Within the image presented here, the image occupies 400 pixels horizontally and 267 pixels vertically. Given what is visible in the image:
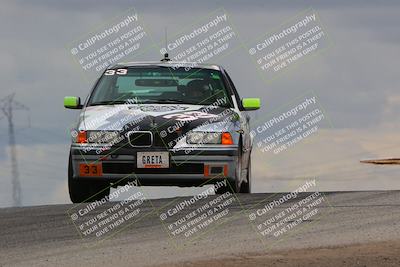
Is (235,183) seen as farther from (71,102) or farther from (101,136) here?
(71,102)

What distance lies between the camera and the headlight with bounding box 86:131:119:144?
48.2 feet

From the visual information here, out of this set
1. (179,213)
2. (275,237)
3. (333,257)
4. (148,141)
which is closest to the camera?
(333,257)

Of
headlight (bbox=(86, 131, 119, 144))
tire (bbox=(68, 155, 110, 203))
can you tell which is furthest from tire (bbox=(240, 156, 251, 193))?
headlight (bbox=(86, 131, 119, 144))

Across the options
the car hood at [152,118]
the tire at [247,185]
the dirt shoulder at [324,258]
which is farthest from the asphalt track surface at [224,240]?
the tire at [247,185]

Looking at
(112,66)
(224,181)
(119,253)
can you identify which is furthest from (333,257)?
(112,66)

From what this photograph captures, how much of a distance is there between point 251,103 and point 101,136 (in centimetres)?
241

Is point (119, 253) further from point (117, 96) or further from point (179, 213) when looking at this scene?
point (117, 96)

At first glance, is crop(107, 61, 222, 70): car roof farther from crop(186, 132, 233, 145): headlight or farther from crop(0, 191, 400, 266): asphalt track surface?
crop(0, 191, 400, 266): asphalt track surface

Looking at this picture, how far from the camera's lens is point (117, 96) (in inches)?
615

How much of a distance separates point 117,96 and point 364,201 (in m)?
3.76

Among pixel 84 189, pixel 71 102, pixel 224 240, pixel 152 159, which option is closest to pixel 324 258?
pixel 224 240

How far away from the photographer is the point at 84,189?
15.1m

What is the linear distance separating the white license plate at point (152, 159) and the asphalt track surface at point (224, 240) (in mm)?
556

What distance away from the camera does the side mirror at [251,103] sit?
15.9 metres
